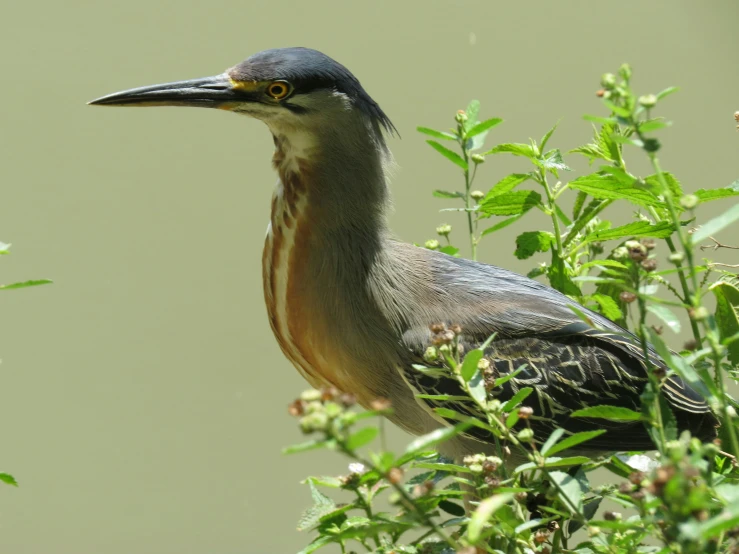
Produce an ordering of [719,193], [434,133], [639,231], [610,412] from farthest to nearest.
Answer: [434,133] → [639,231] → [719,193] → [610,412]

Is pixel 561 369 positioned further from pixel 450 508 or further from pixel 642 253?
pixel 642 253

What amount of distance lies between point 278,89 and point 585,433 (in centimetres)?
79

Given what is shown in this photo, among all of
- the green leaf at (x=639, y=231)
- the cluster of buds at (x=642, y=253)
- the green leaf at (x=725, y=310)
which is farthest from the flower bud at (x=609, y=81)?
the green leaf at (x=725, y=310)

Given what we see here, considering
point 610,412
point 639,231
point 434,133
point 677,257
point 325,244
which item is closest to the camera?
point 677,257

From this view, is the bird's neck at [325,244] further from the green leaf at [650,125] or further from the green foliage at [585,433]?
the green leaf at [650,125]

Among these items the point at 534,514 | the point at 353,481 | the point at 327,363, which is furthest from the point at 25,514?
the point at 353,481

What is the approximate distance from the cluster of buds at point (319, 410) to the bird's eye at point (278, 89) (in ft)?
2.79

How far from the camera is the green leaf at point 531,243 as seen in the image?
1.25 meters

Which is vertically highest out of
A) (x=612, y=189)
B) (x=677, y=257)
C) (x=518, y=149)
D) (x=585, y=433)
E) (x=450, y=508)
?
(x=518, y=149)

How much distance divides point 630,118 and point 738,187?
0.42 m

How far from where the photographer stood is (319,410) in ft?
1.41

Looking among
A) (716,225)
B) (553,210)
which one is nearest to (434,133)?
(553,210)

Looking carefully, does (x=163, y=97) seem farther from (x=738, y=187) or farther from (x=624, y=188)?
(x=738, y=187)

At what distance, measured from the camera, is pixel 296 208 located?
1.30 meters
